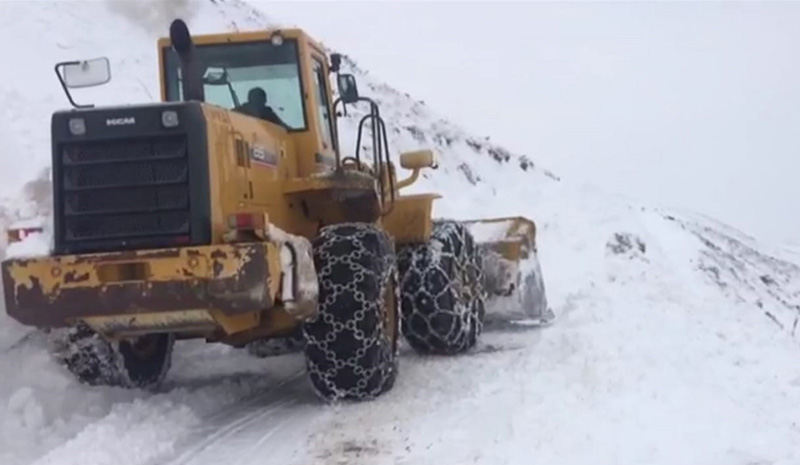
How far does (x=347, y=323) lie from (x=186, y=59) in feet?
→ 7.00

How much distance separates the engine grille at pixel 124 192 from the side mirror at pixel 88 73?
1.98 feet

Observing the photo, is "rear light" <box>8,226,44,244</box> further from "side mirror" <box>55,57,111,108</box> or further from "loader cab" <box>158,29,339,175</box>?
"loader cab" <box>158,29,339,175</box>

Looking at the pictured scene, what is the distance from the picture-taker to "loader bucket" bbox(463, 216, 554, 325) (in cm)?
1222

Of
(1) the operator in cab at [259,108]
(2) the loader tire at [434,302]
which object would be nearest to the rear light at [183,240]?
(1) the operator in cab at [259,108]

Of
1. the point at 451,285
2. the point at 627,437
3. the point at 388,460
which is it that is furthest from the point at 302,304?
the point at 451,285

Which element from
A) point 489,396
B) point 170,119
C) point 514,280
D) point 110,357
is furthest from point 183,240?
point 514,280

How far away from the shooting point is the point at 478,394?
8188 mm

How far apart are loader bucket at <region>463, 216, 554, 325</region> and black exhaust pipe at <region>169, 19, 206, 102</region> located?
4.81 meters

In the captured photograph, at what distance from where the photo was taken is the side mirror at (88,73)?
26.0ft

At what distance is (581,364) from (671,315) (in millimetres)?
3309

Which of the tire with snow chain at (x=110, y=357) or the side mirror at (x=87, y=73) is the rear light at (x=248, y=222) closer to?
the side mirror at (x=87, y=73)

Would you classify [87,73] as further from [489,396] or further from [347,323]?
[489,396]

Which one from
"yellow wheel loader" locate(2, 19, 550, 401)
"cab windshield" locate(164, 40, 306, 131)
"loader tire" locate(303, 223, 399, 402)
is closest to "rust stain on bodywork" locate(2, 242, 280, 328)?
"yellow wheel loader" locate(2, 19, 550, 401)

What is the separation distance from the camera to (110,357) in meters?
8.80
